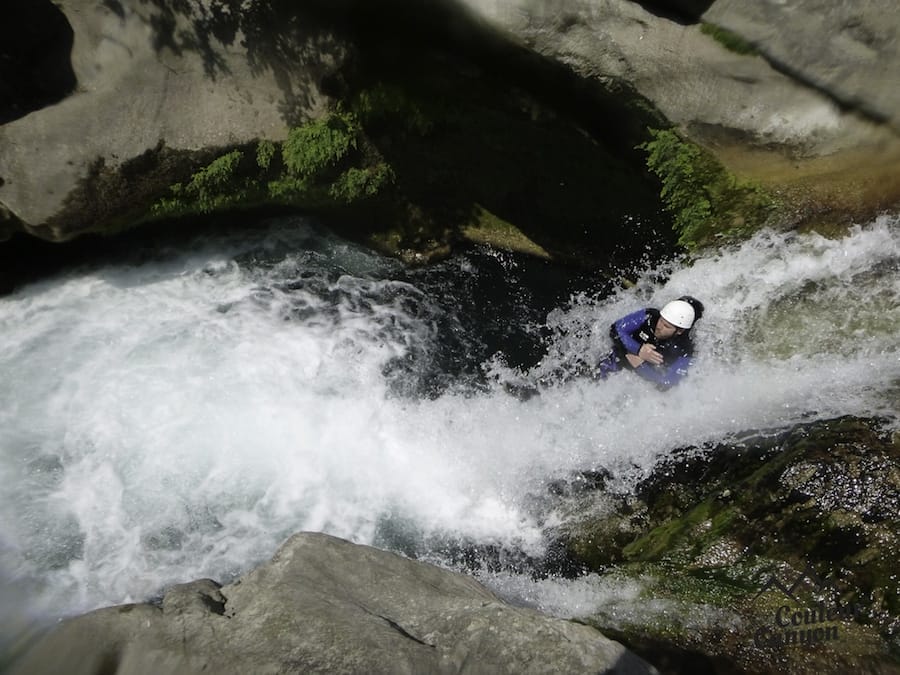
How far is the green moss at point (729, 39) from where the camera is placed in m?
7.43

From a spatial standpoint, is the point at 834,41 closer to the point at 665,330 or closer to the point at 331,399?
the point at 665,330

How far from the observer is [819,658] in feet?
16.7

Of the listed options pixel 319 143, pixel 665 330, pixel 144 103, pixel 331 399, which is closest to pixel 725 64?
pixel 665 330

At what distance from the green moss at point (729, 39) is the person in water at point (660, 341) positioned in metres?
3.01

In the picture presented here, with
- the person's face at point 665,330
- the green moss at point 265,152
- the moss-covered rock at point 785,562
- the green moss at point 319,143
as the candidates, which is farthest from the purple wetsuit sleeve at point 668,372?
the green moss at point 265,152

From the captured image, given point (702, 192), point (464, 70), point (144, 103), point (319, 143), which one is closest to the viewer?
point (144, 103)

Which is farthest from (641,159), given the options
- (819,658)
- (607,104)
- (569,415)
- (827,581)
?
(819,658)

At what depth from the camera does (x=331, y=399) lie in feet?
27.8

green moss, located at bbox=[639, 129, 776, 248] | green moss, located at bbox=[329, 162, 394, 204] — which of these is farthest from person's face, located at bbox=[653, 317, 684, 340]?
green moss, located at bbox=[329, 162, 394, 204]

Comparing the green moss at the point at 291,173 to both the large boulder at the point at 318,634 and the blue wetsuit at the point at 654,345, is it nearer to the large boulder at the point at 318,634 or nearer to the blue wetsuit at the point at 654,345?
the blue wetsuit at the point at 654,345

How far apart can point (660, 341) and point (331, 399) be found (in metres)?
4.33

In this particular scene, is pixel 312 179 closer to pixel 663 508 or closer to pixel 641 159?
pixel 641 159

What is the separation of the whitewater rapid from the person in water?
0.39 meters

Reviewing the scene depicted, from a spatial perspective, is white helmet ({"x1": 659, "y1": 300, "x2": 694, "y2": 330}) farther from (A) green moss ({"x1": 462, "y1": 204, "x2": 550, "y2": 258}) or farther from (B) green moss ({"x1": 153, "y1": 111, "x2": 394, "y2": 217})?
(B) green moss ({"x1": 153, "y1": 111, "x2": 394, "y2": 217})
